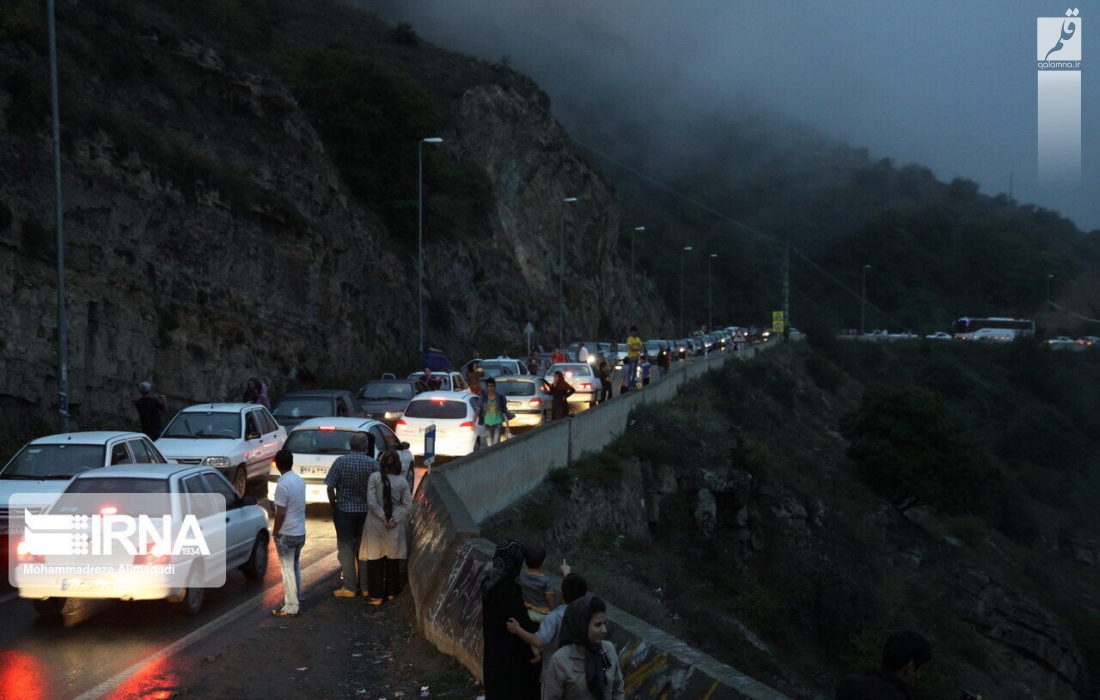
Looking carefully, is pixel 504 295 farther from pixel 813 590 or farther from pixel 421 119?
pixel 813 590

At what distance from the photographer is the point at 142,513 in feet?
31.9

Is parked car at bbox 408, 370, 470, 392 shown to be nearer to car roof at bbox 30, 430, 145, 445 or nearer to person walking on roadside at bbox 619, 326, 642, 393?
person walking on roadside at bbox 619, 326, 642, 393

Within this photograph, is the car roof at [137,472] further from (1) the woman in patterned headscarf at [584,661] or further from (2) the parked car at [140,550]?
(1) the woman in patterned headscarf at [584,661]

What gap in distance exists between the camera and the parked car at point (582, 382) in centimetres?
3434

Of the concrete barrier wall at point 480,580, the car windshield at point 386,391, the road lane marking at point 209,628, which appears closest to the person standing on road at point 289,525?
the road lane marking at point 209,628

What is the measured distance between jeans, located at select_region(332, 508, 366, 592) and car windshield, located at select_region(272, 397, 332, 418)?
10957 millimetres

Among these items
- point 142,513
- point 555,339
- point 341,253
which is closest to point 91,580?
point 142,513

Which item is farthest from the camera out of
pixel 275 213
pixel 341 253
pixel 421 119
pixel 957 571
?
pixel 421 119

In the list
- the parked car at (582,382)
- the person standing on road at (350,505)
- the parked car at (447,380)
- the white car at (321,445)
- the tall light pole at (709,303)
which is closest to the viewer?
the person standing on road at (350,505)

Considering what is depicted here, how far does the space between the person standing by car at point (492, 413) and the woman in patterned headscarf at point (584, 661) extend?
1550cm

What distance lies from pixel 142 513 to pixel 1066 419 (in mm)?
89066

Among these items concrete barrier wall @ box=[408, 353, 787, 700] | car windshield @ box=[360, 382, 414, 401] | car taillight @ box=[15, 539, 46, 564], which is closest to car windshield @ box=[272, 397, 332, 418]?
car windshield @ box=[360, 382, 414, 401]

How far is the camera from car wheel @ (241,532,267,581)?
11867 millimetres

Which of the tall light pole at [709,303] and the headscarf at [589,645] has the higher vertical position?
the tall light pole at [709,303]
